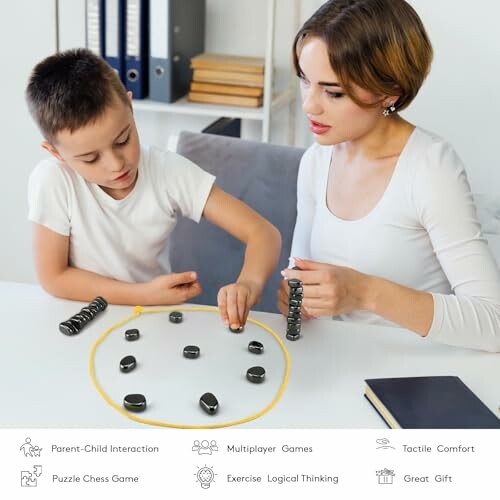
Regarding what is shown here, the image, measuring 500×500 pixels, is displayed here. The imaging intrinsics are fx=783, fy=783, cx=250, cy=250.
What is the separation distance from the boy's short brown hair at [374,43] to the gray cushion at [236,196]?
388 mm

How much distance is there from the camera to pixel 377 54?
1123mm

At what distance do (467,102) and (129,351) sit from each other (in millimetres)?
1541

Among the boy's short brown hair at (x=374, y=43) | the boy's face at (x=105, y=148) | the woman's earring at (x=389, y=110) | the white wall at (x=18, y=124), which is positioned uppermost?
the boy's short brown hair at (x=374, y=43)

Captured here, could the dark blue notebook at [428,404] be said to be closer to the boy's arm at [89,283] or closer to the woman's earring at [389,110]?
the boy's arm at [89,283]

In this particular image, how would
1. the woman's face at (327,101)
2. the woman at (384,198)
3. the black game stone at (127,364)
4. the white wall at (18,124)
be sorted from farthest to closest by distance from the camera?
the white wall at (18,124) → the woman's face at (327,101) → the woman at (384,198) → the black game stone at (127,364)

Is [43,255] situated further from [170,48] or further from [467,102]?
[467,102]

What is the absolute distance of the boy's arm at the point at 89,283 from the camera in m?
1.14

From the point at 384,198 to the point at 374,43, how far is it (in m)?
0.24
